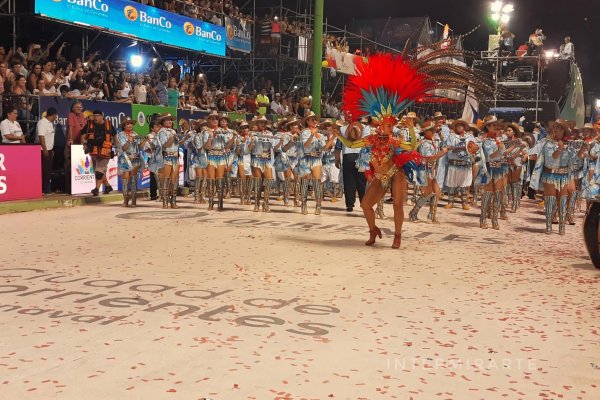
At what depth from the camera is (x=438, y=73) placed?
1171 centimetres

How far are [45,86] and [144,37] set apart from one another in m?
5.21

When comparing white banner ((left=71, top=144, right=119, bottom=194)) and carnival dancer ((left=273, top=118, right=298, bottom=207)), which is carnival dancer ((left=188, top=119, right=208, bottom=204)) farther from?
white banner ((left=71, top=144, right=119, bottom=194))

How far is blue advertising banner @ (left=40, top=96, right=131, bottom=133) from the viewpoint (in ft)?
54.7

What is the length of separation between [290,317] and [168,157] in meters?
9.67

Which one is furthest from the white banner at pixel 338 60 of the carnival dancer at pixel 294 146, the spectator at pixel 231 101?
the carnival dancer at pixel 294 146

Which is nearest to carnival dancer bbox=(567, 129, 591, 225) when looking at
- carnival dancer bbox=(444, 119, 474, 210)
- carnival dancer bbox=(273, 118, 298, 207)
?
carnival dancer bbox=(444, 119, 474, 210)

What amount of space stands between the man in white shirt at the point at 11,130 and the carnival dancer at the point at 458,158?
949cm

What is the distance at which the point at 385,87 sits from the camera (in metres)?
11.1

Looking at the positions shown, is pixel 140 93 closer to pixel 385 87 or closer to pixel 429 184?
pixel 429 184

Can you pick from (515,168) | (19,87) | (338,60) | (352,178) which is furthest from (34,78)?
(338,60)

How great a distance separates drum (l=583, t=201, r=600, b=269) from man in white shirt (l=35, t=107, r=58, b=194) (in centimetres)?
1183

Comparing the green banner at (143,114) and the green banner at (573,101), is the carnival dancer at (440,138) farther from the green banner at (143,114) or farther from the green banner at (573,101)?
the green banner at (573,101)

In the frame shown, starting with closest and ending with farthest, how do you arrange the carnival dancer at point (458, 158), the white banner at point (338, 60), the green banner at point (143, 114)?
the carnival dancer at point (458, 158) → the green banner at point (143, 114) → the white banner at point (338, 60)

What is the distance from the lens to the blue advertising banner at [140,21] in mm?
18641
